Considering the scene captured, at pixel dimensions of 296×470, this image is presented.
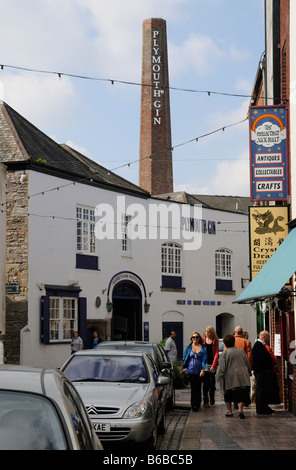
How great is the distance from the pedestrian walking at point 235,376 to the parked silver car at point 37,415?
30.7 feet

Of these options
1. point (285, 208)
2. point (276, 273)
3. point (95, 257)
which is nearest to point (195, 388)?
point (276, 273)

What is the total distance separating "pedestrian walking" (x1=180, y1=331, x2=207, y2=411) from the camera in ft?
49.8

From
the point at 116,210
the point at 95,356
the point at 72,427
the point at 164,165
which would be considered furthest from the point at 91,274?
the point at 164,165

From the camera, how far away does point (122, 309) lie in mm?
32469

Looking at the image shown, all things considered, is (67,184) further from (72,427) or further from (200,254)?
(72,427)

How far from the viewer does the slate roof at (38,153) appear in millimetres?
26772

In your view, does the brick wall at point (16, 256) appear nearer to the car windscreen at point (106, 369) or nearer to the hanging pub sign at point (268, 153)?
the hanging pub sign at point (268, 153)

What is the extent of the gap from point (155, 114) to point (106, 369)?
1858 inches

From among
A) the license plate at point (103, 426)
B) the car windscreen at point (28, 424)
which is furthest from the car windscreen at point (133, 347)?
the car windscreen at point (28, 424)

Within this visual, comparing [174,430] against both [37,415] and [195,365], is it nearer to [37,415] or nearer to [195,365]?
[195,365]

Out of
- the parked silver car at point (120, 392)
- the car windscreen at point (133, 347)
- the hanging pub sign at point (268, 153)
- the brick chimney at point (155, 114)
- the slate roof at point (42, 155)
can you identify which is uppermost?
the brick chimney at point (155, 114)

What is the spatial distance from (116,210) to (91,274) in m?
3.48

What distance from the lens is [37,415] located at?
4.15 meters

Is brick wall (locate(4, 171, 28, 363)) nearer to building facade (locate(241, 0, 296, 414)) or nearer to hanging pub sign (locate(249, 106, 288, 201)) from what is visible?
building facade (locate(241, 0, 296, 414))
